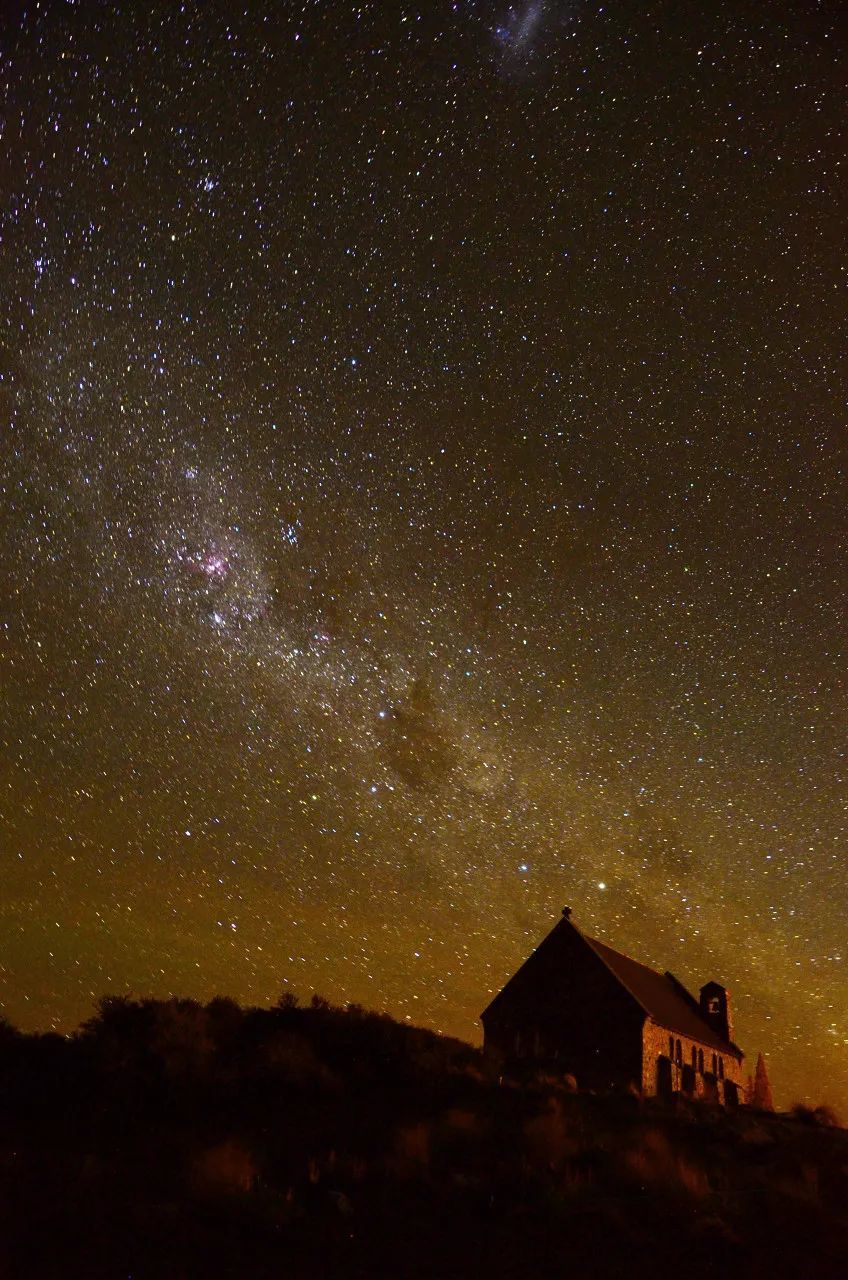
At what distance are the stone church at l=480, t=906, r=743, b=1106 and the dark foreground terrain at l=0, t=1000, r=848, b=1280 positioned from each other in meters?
14.4

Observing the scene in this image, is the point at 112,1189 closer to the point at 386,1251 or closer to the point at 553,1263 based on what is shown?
the point at 386,1251

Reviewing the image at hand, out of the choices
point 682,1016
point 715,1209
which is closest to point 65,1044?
point 715,1209

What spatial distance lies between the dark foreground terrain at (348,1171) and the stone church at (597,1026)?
14.4 metres

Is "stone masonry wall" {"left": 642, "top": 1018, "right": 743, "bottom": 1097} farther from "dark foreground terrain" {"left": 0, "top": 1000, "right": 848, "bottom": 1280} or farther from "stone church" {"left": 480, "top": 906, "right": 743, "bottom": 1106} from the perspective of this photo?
"dark foreground terrain" {"left": 0, "top": 1000, "right": 848, "bottom": 1280}

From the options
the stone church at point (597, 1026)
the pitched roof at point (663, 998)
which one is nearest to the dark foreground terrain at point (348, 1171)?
the stone church at point (597, 1026)

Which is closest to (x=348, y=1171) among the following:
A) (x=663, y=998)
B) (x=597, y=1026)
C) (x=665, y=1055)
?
(x=597, y=1026)

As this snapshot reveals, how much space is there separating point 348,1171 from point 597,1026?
23673 millimetres

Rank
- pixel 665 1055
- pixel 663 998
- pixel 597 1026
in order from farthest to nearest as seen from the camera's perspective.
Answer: pixel 663 998, pixel 665 1055, pixel 597 1026

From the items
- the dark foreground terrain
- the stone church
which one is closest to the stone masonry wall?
the stone church

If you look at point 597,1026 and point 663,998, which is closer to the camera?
point 597,1026

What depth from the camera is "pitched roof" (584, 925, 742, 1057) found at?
3556cm

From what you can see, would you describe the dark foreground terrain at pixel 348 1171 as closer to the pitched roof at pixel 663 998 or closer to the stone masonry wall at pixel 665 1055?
the stone masonry wall at pixel 665 1055

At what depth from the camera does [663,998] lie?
132ft

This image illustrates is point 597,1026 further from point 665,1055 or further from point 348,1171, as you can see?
point 348,1171
